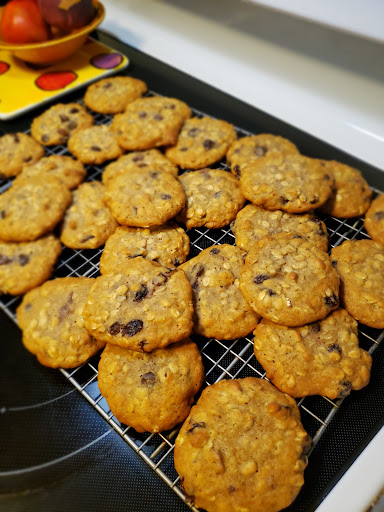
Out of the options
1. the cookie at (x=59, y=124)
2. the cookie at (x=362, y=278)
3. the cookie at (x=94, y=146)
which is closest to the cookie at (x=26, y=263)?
the cookie at (x=94, y=146)

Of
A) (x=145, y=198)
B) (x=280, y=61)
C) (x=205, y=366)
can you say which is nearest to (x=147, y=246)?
(x=145, y=198)

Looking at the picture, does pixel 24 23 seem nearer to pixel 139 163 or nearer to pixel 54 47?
pixel 54 47

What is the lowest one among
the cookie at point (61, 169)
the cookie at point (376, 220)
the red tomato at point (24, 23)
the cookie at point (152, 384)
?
the cookie at point (152, 384)

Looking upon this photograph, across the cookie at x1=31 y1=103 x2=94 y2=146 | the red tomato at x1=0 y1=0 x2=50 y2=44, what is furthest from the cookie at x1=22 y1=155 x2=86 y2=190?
the red tomato at x1=0 y1=0 x2=50 y2=44

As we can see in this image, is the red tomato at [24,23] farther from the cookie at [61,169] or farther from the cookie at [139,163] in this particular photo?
the cookie at [139,163]

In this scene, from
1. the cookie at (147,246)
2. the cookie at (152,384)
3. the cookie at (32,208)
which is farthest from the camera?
the cookie at (32,208)
